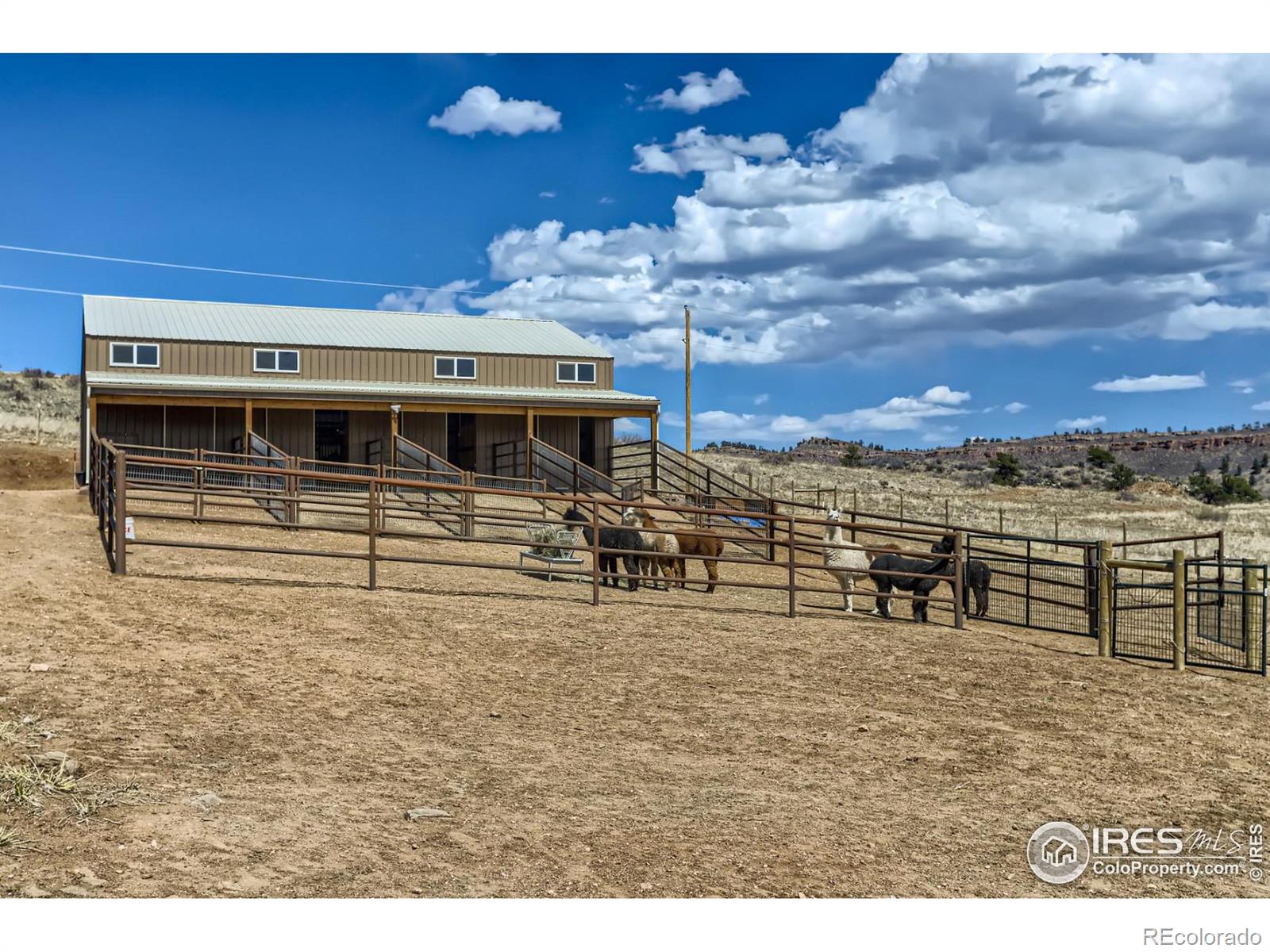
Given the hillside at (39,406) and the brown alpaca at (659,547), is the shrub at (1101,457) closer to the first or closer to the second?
the hillside at (39,406)

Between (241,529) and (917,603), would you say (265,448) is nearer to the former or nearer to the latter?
(241,529)

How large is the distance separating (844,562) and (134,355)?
2237 centimetres

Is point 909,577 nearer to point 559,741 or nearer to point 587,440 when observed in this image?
point 559,741

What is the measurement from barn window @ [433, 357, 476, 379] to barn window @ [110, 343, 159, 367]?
764cm

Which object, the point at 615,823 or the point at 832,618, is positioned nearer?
the point at 615,823

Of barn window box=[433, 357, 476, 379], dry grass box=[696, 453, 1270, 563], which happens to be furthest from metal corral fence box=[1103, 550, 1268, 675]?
barn window box=[433, 357, 476, 379]

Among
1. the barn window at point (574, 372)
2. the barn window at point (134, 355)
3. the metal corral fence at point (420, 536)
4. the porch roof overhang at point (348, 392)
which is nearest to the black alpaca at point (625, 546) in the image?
the metal corral fence at point (420, 536)

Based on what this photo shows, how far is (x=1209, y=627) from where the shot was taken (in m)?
14.9

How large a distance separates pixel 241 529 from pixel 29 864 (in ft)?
47.3

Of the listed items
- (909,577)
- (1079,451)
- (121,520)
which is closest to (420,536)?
(121,520)

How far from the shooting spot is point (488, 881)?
5.70m

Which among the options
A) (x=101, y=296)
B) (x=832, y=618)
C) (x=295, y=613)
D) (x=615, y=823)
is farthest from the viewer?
(x=101, y=296)

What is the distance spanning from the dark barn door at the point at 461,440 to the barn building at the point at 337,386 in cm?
4

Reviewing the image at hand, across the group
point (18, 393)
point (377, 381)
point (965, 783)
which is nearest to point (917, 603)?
point (965, 783)
